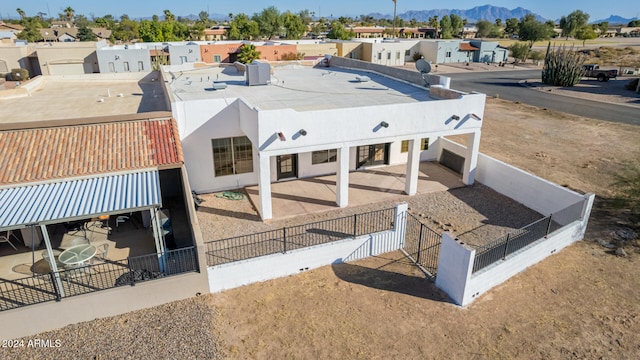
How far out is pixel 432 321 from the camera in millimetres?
10883

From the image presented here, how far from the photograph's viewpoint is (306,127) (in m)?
15.6

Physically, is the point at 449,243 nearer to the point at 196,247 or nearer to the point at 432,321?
the point at 432,321

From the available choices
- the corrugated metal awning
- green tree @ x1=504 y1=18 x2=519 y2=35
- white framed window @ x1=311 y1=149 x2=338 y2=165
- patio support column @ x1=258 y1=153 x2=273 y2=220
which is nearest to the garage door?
white framed window @ x1=311 y1=149 x2=338 y2=165

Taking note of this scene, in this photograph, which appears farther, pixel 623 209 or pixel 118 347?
pixel 623 209

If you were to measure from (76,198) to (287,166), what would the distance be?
997cm

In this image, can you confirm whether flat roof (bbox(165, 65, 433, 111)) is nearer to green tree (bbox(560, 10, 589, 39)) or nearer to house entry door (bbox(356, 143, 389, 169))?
house entry door (bbox(356, 143, 389, 169))

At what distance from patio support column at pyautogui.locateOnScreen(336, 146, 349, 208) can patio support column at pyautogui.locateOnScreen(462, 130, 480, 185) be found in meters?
6.70

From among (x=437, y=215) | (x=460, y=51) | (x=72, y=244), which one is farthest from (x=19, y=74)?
(x=460, y=51)

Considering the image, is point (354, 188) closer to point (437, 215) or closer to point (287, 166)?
point (287, 166)

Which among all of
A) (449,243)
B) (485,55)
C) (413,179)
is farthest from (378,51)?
(449,243)

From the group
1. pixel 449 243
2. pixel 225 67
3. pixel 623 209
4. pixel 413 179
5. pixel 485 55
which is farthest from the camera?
pixel 485 55

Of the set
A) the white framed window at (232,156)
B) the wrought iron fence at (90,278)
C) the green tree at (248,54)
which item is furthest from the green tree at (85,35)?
the wrought iron fence at (90,278)

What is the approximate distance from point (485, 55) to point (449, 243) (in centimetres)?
7937

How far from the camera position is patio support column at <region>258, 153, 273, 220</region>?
15461 millimetres
